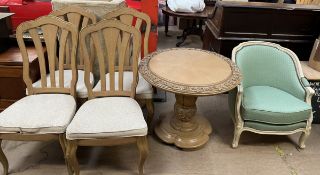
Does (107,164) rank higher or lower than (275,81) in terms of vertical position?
lower

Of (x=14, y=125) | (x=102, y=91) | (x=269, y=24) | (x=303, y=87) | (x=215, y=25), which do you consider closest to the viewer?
(x=14, y=125)

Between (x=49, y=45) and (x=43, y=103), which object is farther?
(x=49, y=45)

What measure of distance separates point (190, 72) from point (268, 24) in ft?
4.30

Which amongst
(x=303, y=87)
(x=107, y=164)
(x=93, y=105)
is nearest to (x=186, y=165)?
(x=107, y=164)

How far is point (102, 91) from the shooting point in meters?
1.98

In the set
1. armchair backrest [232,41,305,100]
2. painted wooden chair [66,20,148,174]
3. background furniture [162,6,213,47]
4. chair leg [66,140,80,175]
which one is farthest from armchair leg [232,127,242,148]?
background furniture [162,6,213,47]

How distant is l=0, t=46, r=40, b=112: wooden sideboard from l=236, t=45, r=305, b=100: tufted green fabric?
69.7 inches

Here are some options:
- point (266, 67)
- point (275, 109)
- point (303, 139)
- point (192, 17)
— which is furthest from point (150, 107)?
point (192, 17)

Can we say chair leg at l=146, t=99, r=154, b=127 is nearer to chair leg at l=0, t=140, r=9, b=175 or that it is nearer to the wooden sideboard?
the wooden sideboard

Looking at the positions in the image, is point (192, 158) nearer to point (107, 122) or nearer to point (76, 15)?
point (107, 122)

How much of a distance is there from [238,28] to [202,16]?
1197 mm

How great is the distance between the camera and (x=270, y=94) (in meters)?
2.22

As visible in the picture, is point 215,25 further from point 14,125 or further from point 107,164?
point 14,125

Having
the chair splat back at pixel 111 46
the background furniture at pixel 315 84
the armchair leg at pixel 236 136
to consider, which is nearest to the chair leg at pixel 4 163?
the chair splat back at pixel 111 46
